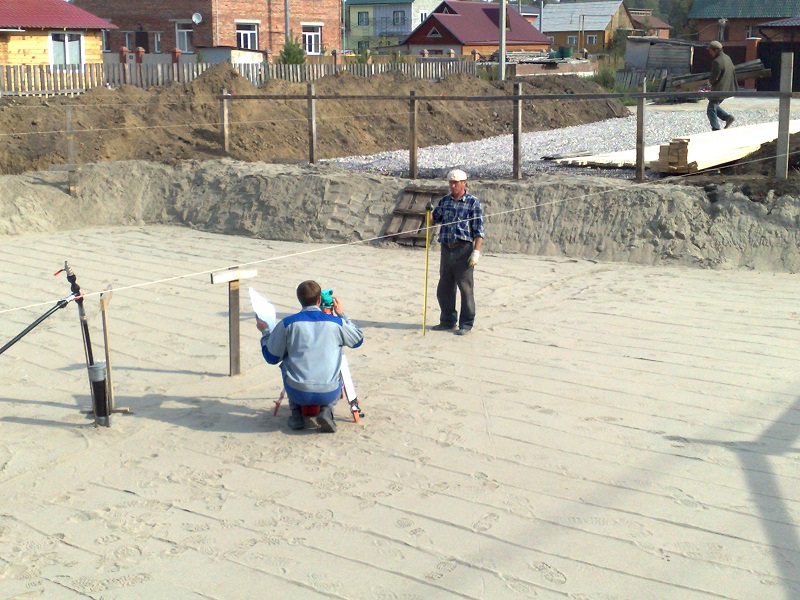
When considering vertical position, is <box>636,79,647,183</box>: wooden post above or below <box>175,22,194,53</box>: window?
below

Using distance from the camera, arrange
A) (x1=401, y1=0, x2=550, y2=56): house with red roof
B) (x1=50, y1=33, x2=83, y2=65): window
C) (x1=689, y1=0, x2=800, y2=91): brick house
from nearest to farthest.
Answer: (x1=50, y1=33, x2=83, y2=65): window, (x1=689, y1=0, x2=800, y2=91): brick house, (x1=401, y1=0, x2=550, y2=56): house with red roof

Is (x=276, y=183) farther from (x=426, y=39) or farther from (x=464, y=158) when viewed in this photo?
(x=426, y=39)

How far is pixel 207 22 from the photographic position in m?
47.8

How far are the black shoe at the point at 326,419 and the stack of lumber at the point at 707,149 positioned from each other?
30.5 ft

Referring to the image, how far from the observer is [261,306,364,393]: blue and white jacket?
6.96 metres

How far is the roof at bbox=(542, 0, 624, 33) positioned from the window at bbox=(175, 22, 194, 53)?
45242 millimetres

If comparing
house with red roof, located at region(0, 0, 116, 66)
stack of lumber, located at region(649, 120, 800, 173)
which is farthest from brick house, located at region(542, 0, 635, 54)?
stack of lumber, located at region(649, 120, 800, 173)

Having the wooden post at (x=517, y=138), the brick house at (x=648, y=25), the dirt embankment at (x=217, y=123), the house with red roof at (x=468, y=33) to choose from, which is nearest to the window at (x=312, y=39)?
the house with red roof at (x=468, y=33)

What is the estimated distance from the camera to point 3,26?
3328 centimetres

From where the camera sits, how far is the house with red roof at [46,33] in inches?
1355

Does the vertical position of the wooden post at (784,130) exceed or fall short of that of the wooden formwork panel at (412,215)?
it exceeds it

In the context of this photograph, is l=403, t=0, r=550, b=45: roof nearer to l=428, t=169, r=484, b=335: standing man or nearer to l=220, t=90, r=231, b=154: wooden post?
l=220, t=90, r=231, b=154: wooden post

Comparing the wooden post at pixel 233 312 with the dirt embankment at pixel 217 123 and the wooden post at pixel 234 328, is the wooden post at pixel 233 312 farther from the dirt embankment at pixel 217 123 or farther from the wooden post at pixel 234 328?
the dirt embankment at pixel 217 123

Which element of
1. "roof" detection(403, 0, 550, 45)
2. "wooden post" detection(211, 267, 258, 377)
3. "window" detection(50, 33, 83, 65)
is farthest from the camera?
"roof" detection(403, 0, 550, 45)
